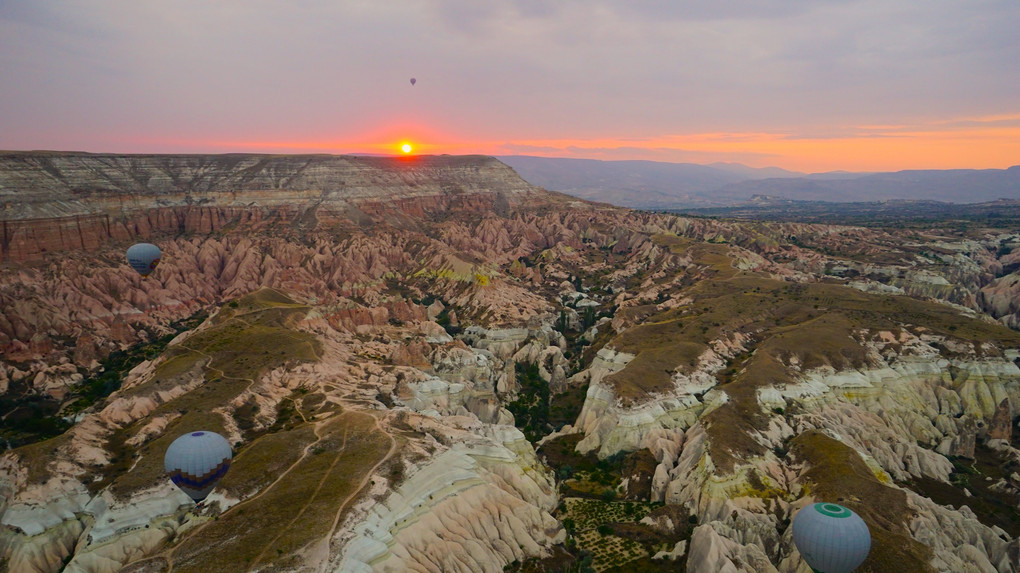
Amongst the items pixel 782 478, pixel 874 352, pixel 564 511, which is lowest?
pixel 564 511

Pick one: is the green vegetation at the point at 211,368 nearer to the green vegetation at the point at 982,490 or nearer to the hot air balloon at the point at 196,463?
the hot air balloon at the point at 196,463

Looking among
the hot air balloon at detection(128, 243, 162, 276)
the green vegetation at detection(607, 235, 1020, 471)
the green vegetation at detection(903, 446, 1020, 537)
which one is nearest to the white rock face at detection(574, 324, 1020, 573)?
the green vegetation at detection(903, 446, 1020, 537)

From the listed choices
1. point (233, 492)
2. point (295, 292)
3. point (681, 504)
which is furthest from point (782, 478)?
point (295, 292)

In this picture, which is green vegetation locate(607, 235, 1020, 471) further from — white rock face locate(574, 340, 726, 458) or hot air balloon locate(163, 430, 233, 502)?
hot air balloon locate(163, 430, 233, 502)

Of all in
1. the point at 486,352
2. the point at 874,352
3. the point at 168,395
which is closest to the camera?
the point at 168,395

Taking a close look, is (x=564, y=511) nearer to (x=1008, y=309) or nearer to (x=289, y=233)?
(x=1008, y=309)

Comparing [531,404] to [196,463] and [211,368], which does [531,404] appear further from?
[196,463]

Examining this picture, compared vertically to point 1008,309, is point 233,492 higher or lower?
lower

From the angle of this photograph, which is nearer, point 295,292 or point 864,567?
point 864,567
